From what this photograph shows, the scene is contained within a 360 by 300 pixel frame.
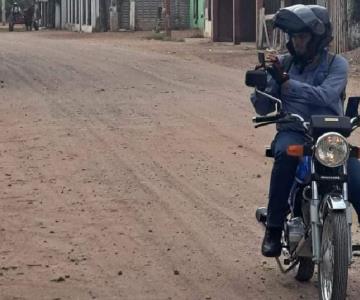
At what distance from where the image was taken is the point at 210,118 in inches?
554

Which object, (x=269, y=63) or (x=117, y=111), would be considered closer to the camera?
(x=269, y=63)

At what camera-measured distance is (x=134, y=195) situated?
9.07 meters

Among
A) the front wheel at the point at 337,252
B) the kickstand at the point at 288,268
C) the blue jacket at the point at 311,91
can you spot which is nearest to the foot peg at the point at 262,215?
the kickstand at the point at 288,268

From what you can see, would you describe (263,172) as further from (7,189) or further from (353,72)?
(353,72)

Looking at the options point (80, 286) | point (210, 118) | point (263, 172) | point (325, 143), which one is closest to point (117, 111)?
point (210, 118)

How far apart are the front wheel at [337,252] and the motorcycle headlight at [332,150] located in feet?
0.90

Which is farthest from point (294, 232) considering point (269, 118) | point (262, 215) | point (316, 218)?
point (269, 118)

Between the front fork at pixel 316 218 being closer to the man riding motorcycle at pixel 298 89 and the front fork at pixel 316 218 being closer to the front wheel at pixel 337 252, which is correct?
the front wheel at pixel 337 252

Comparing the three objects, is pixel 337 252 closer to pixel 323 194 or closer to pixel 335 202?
pixel 335 202

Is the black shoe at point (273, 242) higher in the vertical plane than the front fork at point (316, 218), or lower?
lower

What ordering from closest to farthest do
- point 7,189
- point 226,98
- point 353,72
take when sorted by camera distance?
point 7,189
point 226,98
point 353,72

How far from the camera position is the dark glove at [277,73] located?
585 centimetres

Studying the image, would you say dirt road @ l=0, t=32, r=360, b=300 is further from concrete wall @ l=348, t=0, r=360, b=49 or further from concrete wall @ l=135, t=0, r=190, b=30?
concrete wall @ l=135, t=0, r=190, b=30

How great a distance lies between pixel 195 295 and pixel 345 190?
1.17 meters
